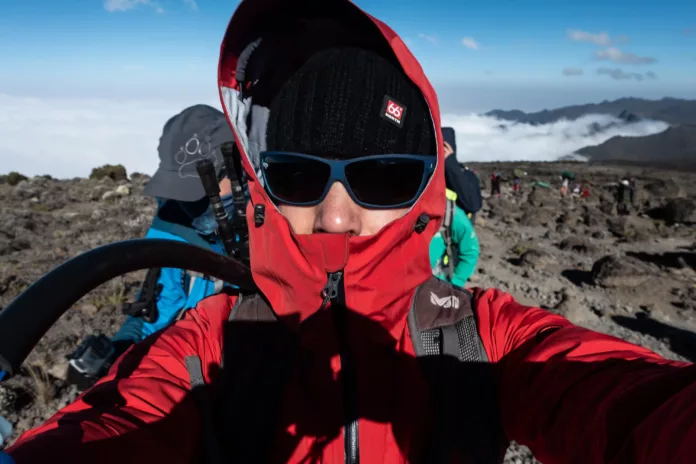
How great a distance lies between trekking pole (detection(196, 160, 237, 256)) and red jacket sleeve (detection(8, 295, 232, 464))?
1.03 metres

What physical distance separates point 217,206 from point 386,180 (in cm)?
142

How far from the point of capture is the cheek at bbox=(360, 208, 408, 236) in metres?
1.48

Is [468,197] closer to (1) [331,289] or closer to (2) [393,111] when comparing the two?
(2) [393,111]

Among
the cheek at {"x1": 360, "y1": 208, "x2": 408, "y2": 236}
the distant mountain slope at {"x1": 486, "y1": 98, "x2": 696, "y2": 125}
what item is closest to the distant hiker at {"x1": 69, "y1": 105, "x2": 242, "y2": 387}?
the cheek at {"x1": 360, "y1": 208, "x2": 408, "y2": 236}

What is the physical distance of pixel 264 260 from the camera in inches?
58.1

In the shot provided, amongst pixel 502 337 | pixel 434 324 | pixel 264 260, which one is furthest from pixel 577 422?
pixel 264 260

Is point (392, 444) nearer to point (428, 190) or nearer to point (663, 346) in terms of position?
point (428, 190)

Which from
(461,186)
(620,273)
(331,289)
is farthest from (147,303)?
(620,273)

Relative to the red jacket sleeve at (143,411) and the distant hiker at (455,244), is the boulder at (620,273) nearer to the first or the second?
the distant hiker at (455,244)

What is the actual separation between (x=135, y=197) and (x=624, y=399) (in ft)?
58.3

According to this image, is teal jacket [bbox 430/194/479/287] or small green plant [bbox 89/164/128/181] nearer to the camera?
teal jacket [bbox 430/194/479/287]

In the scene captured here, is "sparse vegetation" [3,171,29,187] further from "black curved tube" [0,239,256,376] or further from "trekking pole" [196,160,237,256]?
"black curved tube" [0,239,256,376]

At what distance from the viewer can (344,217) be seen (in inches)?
57.9

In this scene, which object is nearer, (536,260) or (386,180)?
(386,180)
